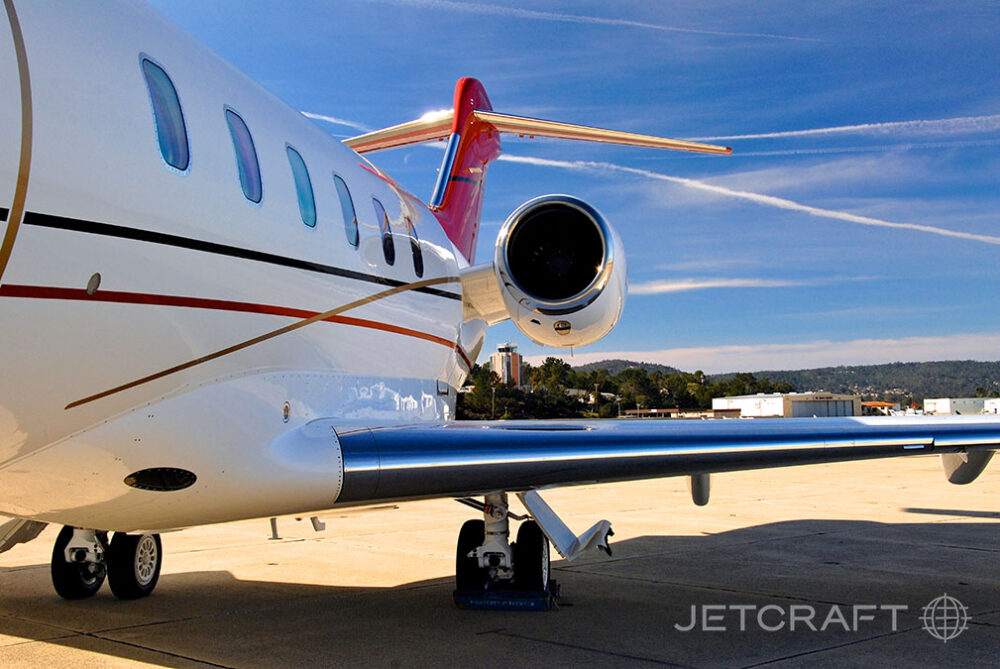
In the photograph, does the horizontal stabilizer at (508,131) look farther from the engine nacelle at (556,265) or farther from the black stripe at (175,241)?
the black stripe at (175,241)

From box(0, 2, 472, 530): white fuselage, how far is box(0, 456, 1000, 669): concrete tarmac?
4.48 ft

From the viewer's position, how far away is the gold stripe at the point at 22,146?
3441 millimetres

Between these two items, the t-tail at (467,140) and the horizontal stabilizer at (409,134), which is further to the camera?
the horizontal stabilizer at (409,134)

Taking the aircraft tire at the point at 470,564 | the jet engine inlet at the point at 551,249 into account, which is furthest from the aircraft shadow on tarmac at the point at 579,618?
the jet engine inlet at the point at 551,249

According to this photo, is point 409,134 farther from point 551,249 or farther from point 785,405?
point 785,405

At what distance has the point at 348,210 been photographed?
6.64m

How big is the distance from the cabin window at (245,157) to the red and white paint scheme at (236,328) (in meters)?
0.02

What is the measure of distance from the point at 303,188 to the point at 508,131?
6.44 meters

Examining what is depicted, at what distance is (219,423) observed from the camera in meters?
4.88

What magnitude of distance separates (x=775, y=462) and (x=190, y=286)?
13.1 feet

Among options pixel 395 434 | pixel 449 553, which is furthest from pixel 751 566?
pixel 395 434

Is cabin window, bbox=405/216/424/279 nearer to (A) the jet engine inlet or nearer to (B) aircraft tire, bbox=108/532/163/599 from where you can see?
(A) the jet engine inlet

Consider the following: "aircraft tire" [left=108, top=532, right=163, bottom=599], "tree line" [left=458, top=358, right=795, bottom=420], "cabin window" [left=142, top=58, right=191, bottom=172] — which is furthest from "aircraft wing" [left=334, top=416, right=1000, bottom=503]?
"tree line" [left=458, top=358, right=795, bottom=420]

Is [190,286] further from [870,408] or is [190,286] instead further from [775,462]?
[870,408]
